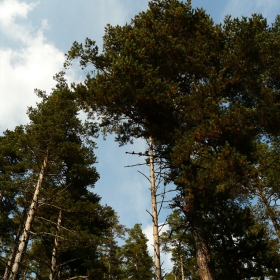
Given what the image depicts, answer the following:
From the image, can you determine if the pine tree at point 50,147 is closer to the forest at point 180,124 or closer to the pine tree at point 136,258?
the forest at point 180,124

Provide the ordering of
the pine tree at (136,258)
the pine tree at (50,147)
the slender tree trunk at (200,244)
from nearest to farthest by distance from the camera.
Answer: the slender tree trunk at (200,244)
the pine tree at (50,147)
the pine tree at (136,258)

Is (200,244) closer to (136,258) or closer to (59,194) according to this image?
(59,194)

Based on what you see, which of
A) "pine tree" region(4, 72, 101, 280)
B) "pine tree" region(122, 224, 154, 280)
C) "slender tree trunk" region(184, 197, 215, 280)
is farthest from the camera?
"pine tree" region(122, 224, 154, 280)

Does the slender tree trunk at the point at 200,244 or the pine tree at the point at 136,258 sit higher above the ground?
the pine tree at the point at 136,258

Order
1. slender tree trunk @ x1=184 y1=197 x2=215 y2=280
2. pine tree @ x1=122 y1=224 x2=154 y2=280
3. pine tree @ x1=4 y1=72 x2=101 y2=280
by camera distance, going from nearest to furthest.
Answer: slender tree trunk @ x1=184 y1=197 x2=215 y2=280 < pine tree @ x1=4 y1=72 x2=101 y2=280 < pine tree @ x1=122 y1=224 x2=154 y2=280

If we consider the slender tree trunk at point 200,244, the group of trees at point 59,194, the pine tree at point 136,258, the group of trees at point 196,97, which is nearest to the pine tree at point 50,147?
the group of trees at point 59,194

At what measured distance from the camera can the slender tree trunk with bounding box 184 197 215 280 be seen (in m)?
6.91

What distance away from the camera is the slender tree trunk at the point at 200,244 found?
22.7 ft

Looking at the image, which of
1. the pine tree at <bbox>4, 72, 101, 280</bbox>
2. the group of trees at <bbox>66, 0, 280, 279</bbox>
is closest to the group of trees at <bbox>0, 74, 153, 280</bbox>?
the pine tree at <bbox>4, 72, 101, 280</bbox>

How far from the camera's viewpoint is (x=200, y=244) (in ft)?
24.1

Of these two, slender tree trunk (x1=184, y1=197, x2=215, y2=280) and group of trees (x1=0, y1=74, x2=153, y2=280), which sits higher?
group of trees (x1=0, y1=74, x2=153, y2=280)

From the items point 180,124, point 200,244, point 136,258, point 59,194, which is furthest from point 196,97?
point 136,258

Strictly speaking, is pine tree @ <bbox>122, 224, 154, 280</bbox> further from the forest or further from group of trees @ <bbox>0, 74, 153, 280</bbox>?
the forest

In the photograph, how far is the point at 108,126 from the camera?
10.6 m
